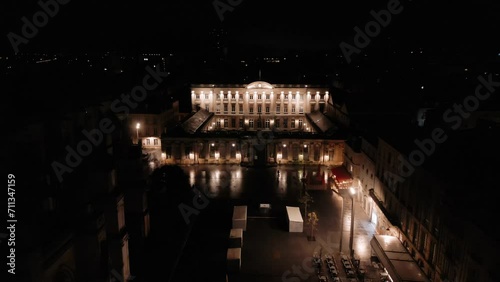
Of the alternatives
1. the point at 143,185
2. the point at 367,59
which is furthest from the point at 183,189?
the point at 367,59

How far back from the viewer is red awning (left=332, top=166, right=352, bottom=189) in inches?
1713

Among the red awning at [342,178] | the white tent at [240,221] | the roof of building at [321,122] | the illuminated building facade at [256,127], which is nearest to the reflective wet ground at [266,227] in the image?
the white tent at [240,221]

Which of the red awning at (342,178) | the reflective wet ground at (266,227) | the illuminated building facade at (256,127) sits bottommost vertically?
the reflective wet ground at (266,227)

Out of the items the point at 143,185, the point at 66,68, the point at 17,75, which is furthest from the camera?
the point at 143,185

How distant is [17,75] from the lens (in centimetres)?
1803

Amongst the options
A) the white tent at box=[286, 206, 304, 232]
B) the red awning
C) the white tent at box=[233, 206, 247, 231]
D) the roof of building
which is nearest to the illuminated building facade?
the roof of building

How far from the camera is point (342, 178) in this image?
4731cm

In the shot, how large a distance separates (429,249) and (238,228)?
52.9 feet

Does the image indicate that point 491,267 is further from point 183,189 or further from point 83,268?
point 183,189

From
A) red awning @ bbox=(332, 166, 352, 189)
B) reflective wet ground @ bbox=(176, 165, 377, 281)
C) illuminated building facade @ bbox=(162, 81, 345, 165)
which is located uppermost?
illuminated building facade @ bbox=(162, 81, 345, 165)

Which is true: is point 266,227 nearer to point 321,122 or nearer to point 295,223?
point 295,223

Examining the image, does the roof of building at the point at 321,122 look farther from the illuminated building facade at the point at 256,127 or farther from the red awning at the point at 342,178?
the red awning at the point at 342,178

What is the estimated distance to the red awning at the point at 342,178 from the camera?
43.5 meters

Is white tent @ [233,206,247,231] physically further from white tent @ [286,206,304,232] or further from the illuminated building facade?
the illuminated building facade
